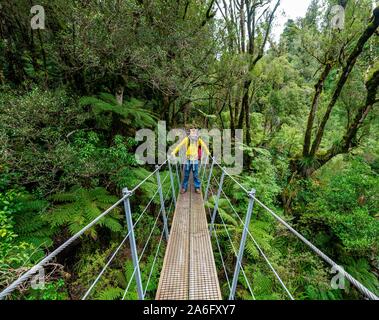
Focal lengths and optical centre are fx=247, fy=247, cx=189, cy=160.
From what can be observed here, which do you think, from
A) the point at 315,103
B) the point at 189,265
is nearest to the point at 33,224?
the point at 189,265

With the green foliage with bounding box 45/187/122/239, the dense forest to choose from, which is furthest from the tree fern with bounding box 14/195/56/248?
the green foliage with bounding box 45/187/122/239

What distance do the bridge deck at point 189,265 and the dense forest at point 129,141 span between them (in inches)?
47.7

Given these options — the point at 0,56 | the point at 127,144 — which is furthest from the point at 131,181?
the point at 0,56

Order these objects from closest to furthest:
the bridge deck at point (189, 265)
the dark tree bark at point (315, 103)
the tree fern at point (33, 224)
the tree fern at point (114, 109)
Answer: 1. the bridge deck at point (189, 265)
2. the tree fern at point (33, 224)
3. the tree fern at point (114, 109)
4. the dark tree bark at point (315, 103)

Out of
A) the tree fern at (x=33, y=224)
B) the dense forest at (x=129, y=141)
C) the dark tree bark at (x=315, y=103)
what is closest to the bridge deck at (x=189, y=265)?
the dense forest at (x=129, y=141)

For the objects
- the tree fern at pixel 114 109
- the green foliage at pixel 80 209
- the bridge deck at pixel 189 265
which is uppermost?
the tree fern at pixel 114 109

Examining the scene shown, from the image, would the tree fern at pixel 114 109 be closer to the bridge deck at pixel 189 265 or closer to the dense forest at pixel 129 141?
the dense forest at pixel 129 141

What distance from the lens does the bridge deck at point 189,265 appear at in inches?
95.3

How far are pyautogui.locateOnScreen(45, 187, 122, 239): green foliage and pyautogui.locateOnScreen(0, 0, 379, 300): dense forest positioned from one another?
22 millimetres

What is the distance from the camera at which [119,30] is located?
15.1 ft

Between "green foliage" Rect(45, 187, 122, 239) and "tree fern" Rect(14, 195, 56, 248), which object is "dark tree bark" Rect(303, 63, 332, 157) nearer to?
"green foliage" Rect(45, 187, 122, 239)

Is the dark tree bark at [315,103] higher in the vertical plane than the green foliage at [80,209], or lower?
higher

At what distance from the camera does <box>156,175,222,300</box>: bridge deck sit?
242 centimetres
